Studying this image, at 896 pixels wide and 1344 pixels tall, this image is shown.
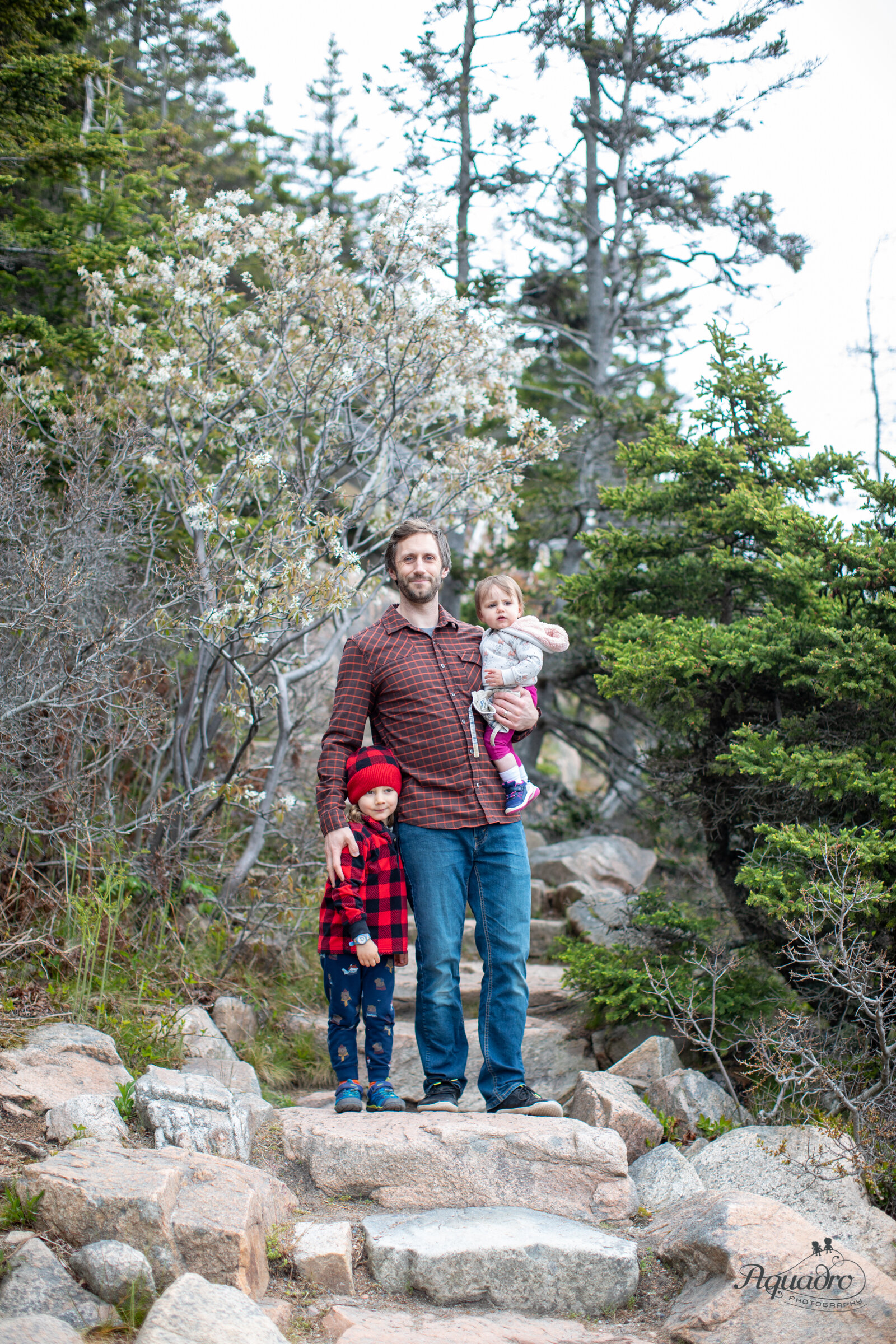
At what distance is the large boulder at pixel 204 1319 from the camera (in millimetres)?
2156

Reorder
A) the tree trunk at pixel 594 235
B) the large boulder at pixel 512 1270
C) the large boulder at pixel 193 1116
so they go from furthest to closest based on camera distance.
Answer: the tree trunk at pixel 594 235 < the large boulder at pixel 193 1116 < the large boulder at pixel 512 1270

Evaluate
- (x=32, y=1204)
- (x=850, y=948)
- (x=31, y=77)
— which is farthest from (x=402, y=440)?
(x=32, y=1204)

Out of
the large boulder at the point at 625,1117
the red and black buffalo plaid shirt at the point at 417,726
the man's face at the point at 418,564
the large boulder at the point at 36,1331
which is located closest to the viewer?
the large boulder at the point at 36,1331

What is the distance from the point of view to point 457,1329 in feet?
8.45

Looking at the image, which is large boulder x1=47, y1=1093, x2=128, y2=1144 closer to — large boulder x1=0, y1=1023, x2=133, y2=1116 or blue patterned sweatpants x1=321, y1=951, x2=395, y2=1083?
large boulder x1=0, y1=1023, x2=133, y2=1116

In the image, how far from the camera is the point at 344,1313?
2592 mm

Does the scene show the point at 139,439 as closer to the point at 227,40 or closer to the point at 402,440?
the point at 402,440

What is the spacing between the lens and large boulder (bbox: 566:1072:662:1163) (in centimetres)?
380

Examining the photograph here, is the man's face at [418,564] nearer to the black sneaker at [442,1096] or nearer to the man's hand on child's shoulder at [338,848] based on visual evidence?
the man's hand on child's shoulder at [338,848]

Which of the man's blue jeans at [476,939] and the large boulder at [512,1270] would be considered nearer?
the large boulder at [512,1270]

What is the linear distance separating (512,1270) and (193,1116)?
1.17 meters

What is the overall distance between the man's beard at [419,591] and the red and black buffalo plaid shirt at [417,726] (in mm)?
88

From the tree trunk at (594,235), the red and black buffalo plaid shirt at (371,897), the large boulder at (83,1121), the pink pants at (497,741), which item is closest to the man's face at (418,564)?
the pink pants at (497,741)

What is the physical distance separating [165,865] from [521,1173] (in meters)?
2.64
